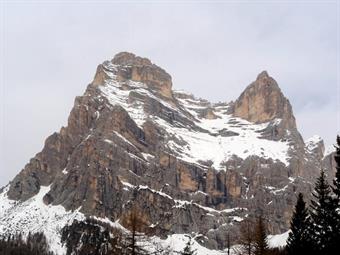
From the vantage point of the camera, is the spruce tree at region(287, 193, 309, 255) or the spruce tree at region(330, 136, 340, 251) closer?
the spruce tree at region(330, 136, 340, 251)

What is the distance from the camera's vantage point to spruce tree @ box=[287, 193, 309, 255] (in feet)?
168

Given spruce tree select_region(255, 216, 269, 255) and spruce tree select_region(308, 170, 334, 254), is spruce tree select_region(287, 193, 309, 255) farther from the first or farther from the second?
spruce tree select_region(308, 170, 334, 254)

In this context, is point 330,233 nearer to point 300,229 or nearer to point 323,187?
point 323,187

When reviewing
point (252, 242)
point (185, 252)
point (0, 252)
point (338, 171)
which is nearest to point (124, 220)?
point (185, 252)

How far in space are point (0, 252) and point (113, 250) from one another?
16877 cm

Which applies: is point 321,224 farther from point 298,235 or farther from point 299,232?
point 299,232

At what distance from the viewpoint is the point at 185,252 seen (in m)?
48.2

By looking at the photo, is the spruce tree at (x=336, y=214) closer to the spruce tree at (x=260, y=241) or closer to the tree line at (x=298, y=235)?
Result: the tree line at (x=298, y=235)

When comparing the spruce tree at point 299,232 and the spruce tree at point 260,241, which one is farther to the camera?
the spruce tree at point 260,241

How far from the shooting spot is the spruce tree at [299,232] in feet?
168

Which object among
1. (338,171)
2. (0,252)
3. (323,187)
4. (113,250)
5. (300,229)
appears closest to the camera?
(113,250)

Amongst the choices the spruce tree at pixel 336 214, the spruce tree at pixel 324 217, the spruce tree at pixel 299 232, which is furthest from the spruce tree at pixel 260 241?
the spruce tree at pixel 336 214

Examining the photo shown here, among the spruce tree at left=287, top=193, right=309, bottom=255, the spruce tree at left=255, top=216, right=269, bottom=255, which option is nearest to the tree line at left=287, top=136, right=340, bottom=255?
the spruce tree at left=287, top=193, right=309, bottom=255

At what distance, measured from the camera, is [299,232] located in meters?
53.7
